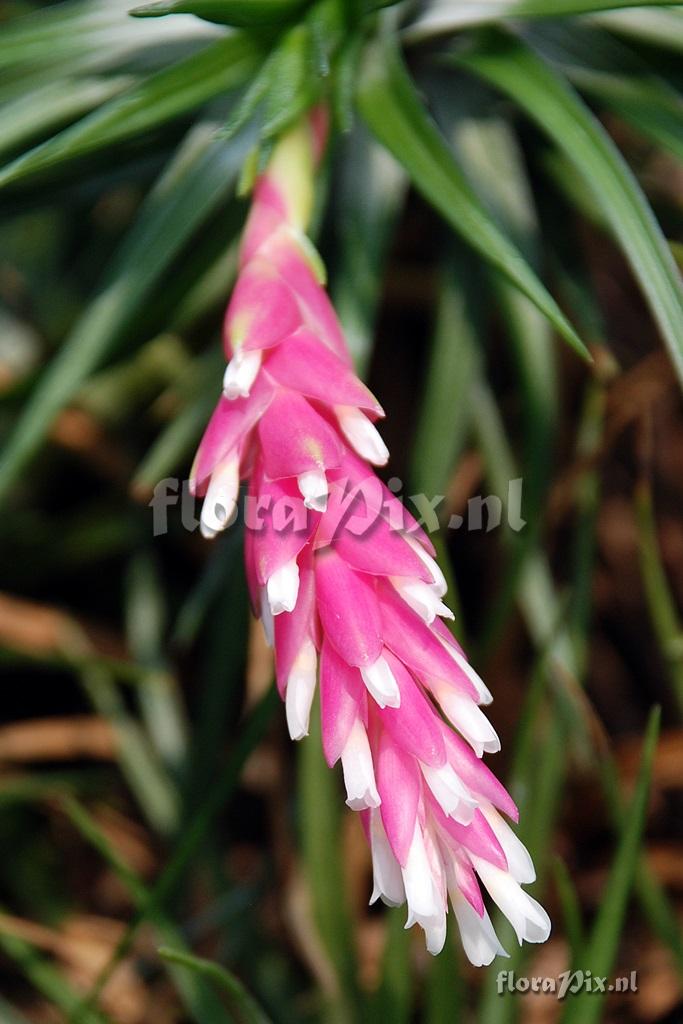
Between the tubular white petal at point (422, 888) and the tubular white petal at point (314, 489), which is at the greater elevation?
the tubular white petal at point (314, 489)

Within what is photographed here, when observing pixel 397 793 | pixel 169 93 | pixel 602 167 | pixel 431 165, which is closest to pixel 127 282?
pixel 169 93

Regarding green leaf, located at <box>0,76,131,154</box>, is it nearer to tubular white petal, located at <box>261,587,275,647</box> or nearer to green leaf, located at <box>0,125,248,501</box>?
green leaf, located at <box>0,125,248,501</box>

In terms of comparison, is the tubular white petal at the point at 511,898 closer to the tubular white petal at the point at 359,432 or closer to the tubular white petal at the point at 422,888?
the tubular white petal at the point at 422,888

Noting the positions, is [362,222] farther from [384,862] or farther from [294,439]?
[384,862]

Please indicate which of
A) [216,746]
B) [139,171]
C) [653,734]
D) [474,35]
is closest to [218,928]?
[216,746]

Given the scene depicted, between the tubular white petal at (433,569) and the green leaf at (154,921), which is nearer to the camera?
the tubular white petal at (433,569)

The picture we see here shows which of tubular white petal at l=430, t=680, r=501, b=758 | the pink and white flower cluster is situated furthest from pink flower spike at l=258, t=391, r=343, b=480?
tubular white petal at l=430, t=680, r=501, b=758

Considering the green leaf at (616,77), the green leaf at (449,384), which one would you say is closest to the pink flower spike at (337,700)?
the green leaf at (449,384)
